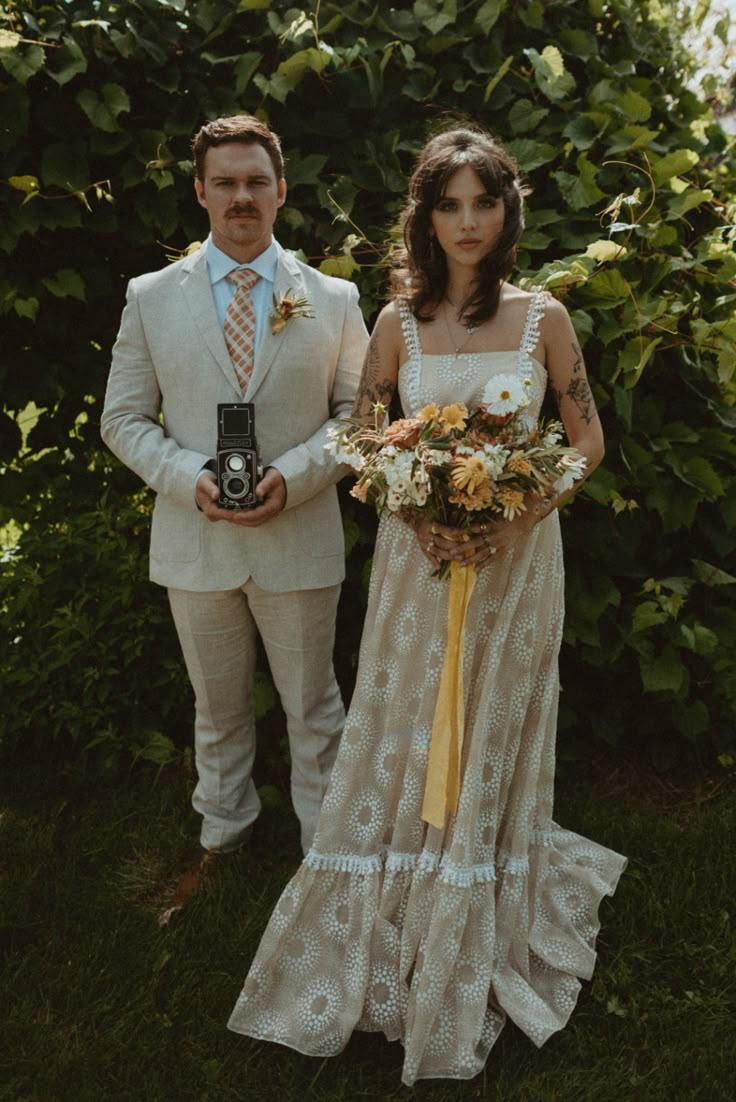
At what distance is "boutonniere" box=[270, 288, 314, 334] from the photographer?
2.83 metres

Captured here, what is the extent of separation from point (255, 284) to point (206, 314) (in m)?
0.17

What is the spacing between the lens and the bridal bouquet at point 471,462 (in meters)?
2.32

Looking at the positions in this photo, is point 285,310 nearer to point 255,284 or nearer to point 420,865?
point 255,284

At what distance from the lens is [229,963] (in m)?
3.03

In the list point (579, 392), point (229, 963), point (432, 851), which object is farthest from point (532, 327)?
point (229, 963)

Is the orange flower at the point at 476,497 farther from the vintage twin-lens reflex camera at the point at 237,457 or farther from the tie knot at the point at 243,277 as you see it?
the tie knot at the point at 243,277

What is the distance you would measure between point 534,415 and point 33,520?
8.07 ft

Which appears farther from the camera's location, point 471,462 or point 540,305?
point 540,305

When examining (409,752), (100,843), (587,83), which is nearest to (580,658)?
(409,752)

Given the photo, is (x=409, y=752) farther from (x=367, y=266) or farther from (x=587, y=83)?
(x=587, y=83)

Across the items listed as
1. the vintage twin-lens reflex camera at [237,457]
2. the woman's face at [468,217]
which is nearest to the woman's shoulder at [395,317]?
the woman's face at [468,217]

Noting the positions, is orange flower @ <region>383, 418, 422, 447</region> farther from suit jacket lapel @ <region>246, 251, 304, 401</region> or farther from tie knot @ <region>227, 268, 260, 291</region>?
tie knot @ <region>227, 268, 260, 291</region>

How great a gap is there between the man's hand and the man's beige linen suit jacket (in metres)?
0.03

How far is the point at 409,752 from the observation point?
2.87 metres
